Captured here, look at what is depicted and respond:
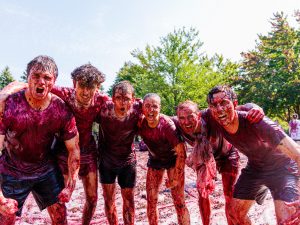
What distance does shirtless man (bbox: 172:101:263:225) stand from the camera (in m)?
3.93

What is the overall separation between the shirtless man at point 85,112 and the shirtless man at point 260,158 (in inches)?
58.9

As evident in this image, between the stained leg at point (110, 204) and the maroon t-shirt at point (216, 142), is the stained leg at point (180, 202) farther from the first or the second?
the stained leg at point (110, 204)

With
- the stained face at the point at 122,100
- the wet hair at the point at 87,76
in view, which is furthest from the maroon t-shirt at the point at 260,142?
the wet hair at the point at 87,76

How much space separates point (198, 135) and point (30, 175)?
6.98 ft

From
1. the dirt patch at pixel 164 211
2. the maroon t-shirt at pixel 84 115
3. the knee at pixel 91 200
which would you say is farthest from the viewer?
the dirt patch at pixel 164 211

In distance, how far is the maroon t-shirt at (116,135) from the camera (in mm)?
4133

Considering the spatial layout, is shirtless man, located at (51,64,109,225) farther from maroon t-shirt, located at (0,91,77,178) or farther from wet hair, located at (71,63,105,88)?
maroon t-shirt, located at (0,91,77,178)

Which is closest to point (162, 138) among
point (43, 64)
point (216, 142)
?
point (216, 142)

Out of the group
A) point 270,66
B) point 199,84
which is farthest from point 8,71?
point 270,66

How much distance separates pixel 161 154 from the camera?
14.4 feet

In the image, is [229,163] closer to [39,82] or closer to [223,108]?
[223,108]

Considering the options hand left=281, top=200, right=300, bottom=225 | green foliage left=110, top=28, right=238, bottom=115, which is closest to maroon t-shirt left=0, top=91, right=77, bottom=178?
hand left=281, top=200, right=300, bottom=225

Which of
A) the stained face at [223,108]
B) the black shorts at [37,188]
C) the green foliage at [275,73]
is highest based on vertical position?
the green foliage at [275,73]

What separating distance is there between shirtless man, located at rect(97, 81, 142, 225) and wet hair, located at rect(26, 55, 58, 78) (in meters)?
1.03
